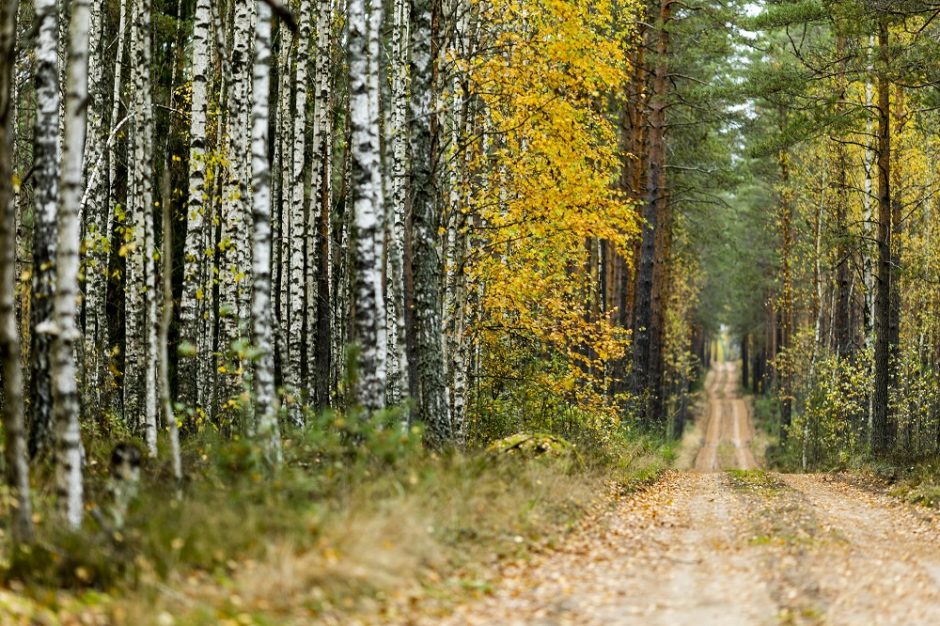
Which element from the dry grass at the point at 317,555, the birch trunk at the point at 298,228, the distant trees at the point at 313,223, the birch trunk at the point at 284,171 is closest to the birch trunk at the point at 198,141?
the distant trees at the point at 313,223

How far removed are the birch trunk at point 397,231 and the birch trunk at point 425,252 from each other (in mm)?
393

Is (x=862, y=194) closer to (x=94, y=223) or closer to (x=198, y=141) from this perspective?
(x=198, y=141)

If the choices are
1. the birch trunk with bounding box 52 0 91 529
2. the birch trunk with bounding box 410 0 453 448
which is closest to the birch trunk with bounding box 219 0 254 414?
the birch trunk with bounding box 410 0 453 448

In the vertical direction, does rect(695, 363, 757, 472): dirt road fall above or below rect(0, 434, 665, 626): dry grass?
below

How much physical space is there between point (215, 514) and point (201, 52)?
7.22 meters

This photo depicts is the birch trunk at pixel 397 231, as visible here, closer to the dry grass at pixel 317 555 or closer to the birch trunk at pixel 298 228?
the birch trunk at pixel 298 228

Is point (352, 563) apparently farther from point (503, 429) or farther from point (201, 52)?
point (503, 429)

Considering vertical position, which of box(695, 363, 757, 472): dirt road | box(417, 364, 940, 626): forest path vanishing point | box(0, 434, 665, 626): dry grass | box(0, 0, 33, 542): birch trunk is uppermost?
box(0, 0, 33, 542): birch trunk

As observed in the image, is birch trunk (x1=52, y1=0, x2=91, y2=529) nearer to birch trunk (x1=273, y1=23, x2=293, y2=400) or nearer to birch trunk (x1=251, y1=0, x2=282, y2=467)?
birch trunk (x1=251, y1=0, x2=282, y2=467)

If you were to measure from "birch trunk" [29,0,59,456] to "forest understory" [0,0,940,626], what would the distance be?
2 cm

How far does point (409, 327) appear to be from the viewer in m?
18.6

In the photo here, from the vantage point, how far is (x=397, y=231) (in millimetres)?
13469

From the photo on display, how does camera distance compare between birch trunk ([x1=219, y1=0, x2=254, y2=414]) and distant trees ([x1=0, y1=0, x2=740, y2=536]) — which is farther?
birch trunk ([x1=219, y1=0, x2=254, y2=414])

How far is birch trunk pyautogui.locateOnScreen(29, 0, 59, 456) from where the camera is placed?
7066 mm
